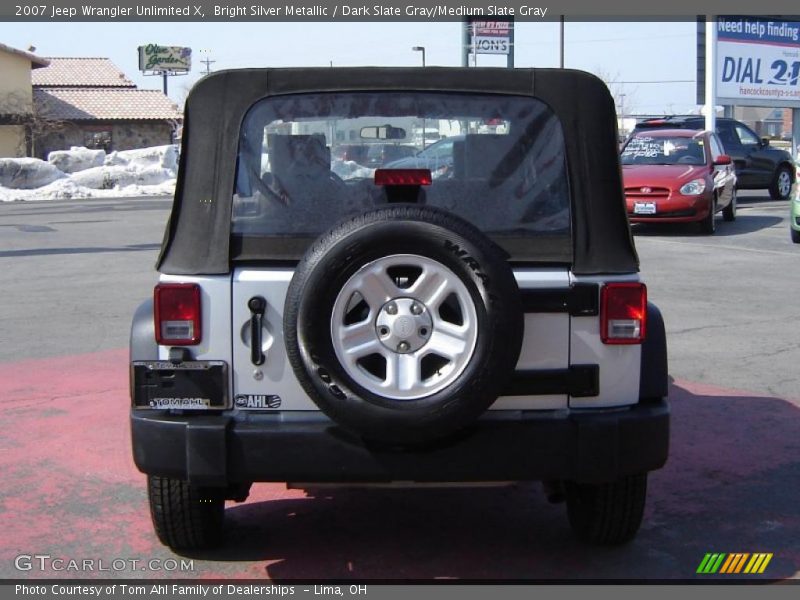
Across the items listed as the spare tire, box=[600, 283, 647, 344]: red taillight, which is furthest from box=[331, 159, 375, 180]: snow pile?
box=[600, 283, 647, 344]: red taillight

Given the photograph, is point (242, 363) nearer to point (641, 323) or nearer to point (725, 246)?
point (641, 323)

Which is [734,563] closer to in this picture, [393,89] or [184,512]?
[184,512]

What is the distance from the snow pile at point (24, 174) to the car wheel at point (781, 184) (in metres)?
25.8

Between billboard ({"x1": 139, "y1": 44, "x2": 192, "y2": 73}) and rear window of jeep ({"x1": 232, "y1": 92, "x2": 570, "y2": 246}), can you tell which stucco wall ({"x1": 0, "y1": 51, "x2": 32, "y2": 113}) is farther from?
rear window of jeep ({"x1": 232, "y1": 92, "x2": 570, "y2": 246})

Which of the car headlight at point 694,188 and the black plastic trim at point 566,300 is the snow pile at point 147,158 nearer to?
the car headlight at point 694,188

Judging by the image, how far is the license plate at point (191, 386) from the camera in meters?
3.91

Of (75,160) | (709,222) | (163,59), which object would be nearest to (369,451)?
(709,222)

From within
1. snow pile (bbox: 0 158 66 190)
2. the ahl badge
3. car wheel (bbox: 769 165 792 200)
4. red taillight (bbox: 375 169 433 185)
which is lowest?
the ahl badge

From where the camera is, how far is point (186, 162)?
4.05m

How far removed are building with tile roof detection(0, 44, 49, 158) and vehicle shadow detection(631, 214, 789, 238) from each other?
3819cm

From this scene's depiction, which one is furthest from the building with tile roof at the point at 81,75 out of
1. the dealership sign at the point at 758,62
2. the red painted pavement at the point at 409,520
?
the red painted pavement at the point at 409,520

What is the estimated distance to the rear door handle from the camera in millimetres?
3887

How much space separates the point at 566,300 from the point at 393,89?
40.7 inches

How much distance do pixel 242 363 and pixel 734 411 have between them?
392 cm
